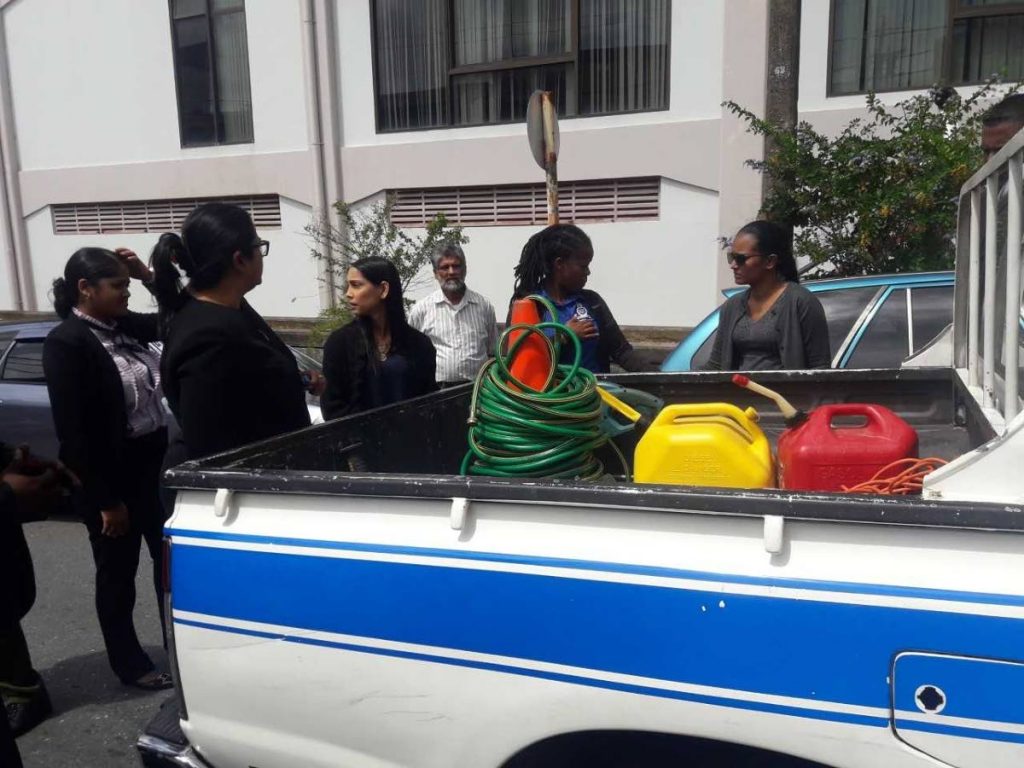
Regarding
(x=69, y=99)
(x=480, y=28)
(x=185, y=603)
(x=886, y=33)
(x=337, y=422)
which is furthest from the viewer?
(x=69, y=99)

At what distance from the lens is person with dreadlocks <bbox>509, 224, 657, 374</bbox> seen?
4004 mm

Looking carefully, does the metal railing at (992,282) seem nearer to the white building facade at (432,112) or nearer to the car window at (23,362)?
the car window at (23,362)

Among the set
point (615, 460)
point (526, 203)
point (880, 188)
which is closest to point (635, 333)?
point (526, 203)

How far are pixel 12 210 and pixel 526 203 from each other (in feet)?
29.8

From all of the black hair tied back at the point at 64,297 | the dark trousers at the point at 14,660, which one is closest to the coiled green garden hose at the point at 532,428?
the black hair tied back at the point at 64,297

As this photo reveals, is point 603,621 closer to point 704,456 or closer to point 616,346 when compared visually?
point 704,456

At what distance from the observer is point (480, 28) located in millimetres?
10438

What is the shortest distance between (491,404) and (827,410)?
886 millimetres

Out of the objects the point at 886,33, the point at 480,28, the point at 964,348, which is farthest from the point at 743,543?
the point at 480,28

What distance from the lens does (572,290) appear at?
413 centimetres

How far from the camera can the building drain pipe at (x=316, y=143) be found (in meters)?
10.6

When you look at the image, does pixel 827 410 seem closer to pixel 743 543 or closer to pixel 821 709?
pixel 743 543

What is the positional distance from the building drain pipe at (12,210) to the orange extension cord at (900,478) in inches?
593

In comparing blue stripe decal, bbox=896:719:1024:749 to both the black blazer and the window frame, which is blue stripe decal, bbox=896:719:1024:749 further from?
the window frame
